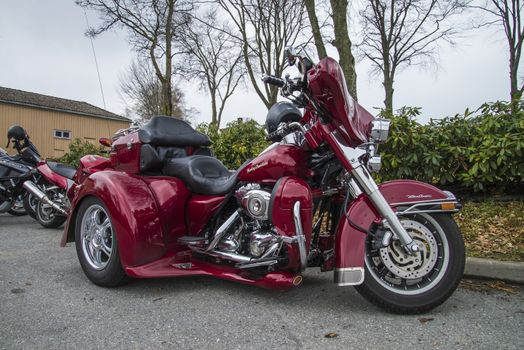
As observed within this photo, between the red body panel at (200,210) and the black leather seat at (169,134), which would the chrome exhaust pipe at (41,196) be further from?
the red body panel at (200,210)

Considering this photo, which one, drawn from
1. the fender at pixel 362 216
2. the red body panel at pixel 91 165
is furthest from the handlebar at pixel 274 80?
the red body panel at pixel 91 165

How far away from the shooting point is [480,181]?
4883 millimetres

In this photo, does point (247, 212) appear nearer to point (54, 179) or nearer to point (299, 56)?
point (299, 56)

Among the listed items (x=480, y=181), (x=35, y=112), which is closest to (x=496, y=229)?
(x=480, y=181)

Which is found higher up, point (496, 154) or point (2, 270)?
point (496, 154)

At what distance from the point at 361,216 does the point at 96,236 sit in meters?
2.23

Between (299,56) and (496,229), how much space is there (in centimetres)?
293

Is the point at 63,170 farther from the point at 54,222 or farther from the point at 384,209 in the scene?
the point at 384,209

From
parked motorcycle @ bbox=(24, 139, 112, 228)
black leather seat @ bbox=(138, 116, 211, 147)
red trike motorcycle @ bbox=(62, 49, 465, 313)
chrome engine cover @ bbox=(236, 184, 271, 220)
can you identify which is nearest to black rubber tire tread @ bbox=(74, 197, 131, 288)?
red trike motorcycle @ bbox=(62, 49, 465, 313)

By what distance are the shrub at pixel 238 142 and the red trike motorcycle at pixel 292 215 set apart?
3.27 meters

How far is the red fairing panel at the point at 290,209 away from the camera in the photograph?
102 inches

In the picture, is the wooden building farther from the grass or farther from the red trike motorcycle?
the grass

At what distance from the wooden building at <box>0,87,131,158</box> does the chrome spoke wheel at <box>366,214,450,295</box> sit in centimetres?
2750

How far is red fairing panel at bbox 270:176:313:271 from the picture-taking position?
8.52 feet
